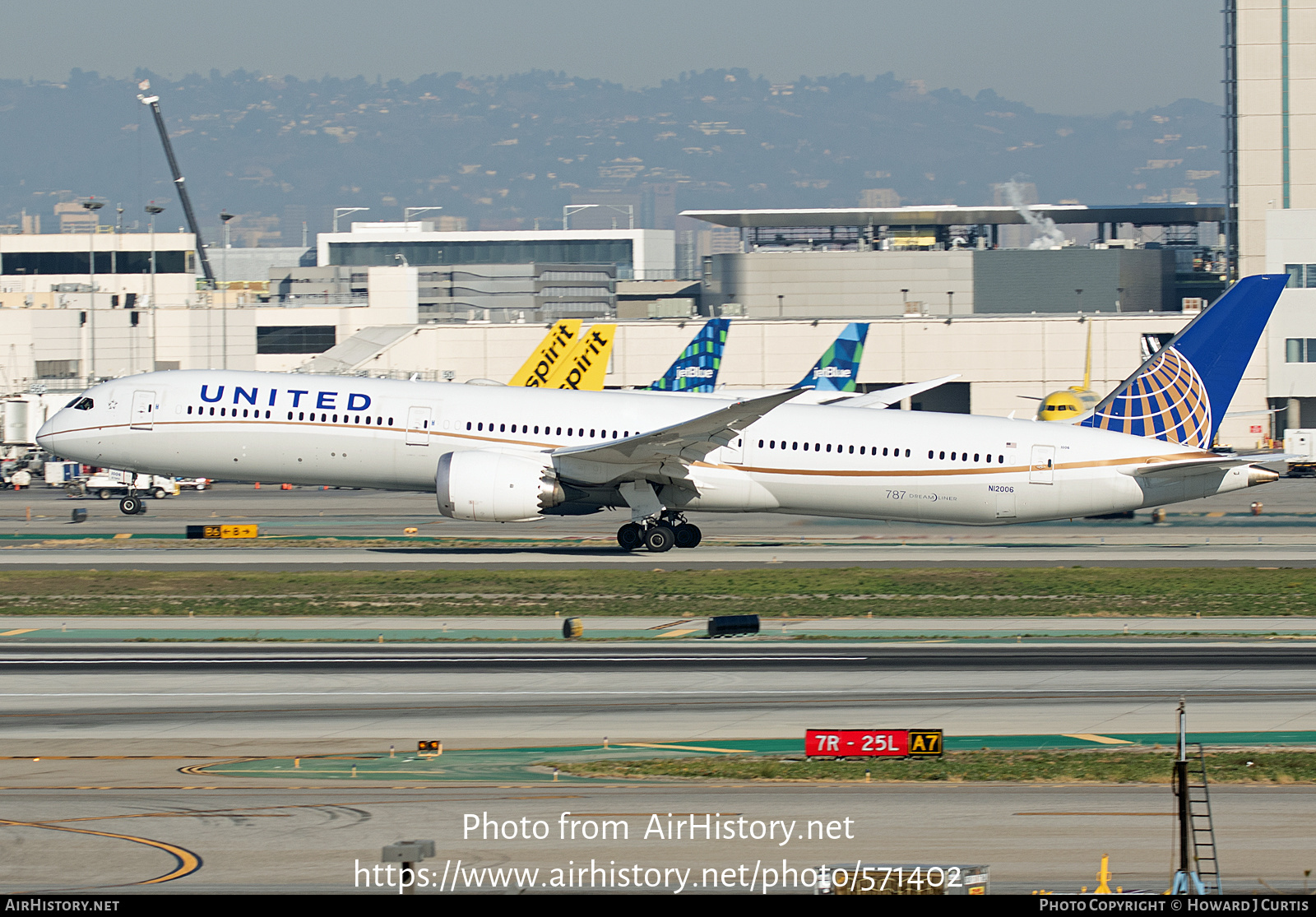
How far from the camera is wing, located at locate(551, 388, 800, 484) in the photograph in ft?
141

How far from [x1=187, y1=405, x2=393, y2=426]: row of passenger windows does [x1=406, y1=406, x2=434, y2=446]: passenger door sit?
594mm

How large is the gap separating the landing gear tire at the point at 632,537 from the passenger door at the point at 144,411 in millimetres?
15088

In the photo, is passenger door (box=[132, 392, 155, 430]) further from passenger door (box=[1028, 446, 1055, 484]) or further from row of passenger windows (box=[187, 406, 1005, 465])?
passenger door (box=[1028, 446, 1055, 484])

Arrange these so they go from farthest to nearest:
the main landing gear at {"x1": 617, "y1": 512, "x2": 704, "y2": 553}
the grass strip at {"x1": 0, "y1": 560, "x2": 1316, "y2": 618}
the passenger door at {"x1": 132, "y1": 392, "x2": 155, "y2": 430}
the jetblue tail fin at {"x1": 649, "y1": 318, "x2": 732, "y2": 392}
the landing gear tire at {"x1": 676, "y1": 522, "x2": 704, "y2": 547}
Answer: the jetblue tail fin at {"x1": 649, "y1": 318, "x2": 732, "y2": 392} < the landing gear tire at {"x1": 676, "y1": 522, "x2": 704, "y2": 547} < the passenger door at {"x1": 132, "y1": 392, "x2": 155, "y2": 430} < the main landing gear at {"x1": 617, "y1": 512, "x2": 704, "y2": 553} < the grass strip at {"x1": 0, "y1": 560, "x2": 1316, "y2": 618}

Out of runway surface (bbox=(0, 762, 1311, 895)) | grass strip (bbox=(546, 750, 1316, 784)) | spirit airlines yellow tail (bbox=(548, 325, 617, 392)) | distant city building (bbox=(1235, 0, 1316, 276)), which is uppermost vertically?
distant city building (bbox=(1235, 0, 1316, 276))

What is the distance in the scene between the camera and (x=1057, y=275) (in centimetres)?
13762

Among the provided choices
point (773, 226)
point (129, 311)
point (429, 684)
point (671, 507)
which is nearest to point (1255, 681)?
point (429, 684)

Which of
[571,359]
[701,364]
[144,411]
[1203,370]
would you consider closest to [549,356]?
[571,359]

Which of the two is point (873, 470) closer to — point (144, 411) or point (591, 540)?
point (591, 540)

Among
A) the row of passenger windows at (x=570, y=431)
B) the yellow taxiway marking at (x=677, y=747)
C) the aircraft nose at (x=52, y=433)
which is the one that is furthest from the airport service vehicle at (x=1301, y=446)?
the yellow taxiway marking at (x=677, y=747)

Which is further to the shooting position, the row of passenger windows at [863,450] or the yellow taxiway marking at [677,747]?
the row of passenger windows at [863,450]

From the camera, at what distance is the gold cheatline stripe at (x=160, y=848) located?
16.2m

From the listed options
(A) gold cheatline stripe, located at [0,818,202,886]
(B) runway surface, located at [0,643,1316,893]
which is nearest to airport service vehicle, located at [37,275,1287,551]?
(B) runway surface, located at [0,643,1316,893]

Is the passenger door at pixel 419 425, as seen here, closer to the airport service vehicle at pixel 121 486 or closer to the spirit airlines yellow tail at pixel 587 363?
the airport service vehicle at pixel 121 486
